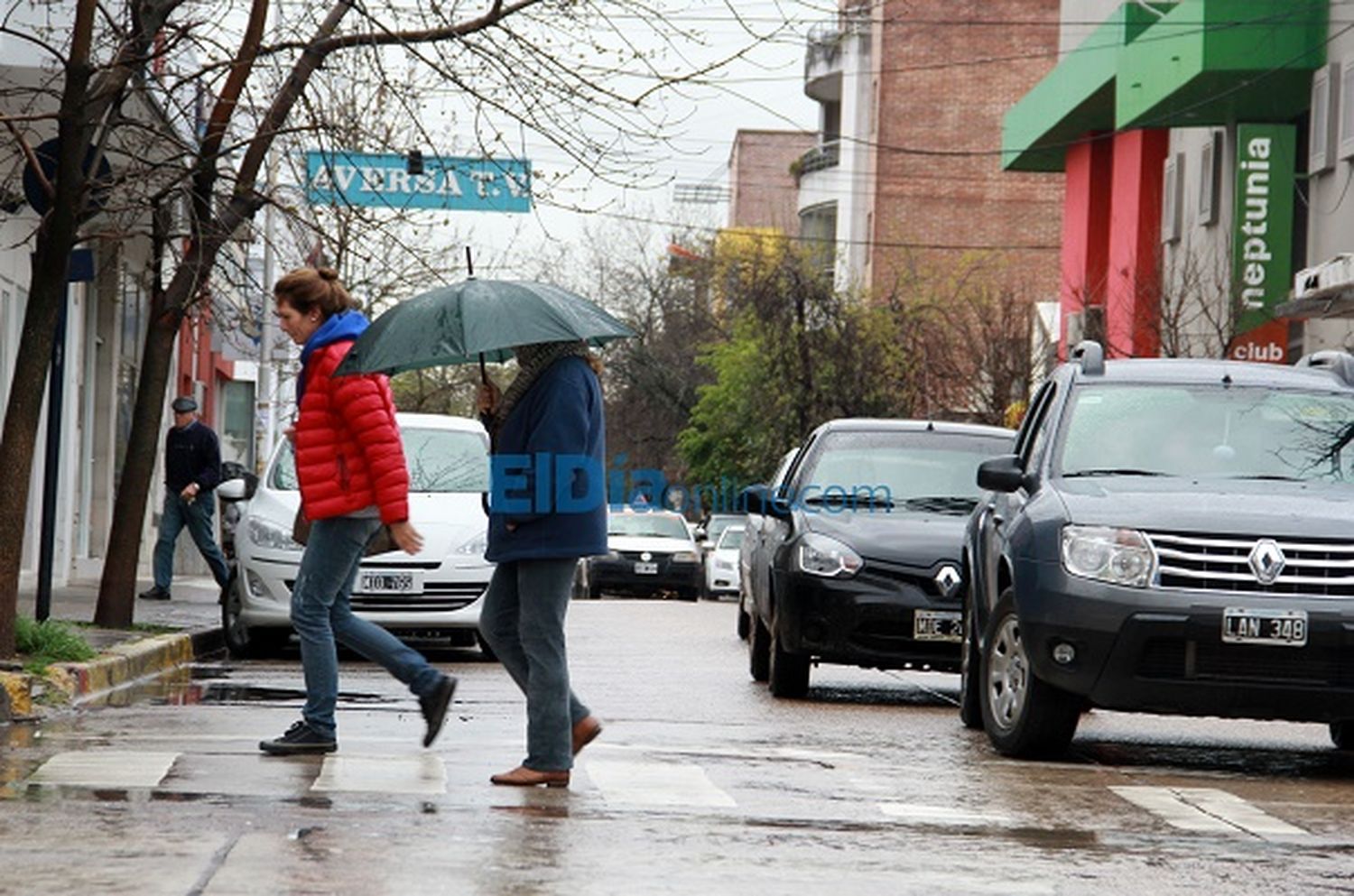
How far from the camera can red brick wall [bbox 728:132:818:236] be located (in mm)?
118125

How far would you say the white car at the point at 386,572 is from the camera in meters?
17.9

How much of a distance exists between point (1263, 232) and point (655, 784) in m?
27.8

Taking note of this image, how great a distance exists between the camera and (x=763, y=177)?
11875cm

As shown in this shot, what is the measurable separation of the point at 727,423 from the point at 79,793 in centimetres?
5873

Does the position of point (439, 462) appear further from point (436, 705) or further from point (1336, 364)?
point (436, 705)

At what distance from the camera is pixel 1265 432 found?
12.2 meters

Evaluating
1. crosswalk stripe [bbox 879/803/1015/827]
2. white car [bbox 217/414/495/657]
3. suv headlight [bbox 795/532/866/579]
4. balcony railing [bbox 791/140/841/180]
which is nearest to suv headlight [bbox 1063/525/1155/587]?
crosswalk stripe [bbox 879/803/1015/827]

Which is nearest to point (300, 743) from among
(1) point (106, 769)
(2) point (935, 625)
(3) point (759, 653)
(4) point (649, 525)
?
(1) point (106, 769)

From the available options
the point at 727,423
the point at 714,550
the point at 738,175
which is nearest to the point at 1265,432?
the point at 714,550

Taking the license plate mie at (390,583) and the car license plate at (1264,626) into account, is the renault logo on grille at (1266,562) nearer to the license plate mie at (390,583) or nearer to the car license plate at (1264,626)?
the car license plate at (1264,626)

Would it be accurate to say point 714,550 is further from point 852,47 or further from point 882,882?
point 882,882

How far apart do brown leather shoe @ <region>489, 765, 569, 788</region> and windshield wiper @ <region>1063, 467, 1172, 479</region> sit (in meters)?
3.36

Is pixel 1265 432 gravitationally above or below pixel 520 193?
below

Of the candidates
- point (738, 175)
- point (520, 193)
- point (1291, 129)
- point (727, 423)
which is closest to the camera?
point (520, 193)
